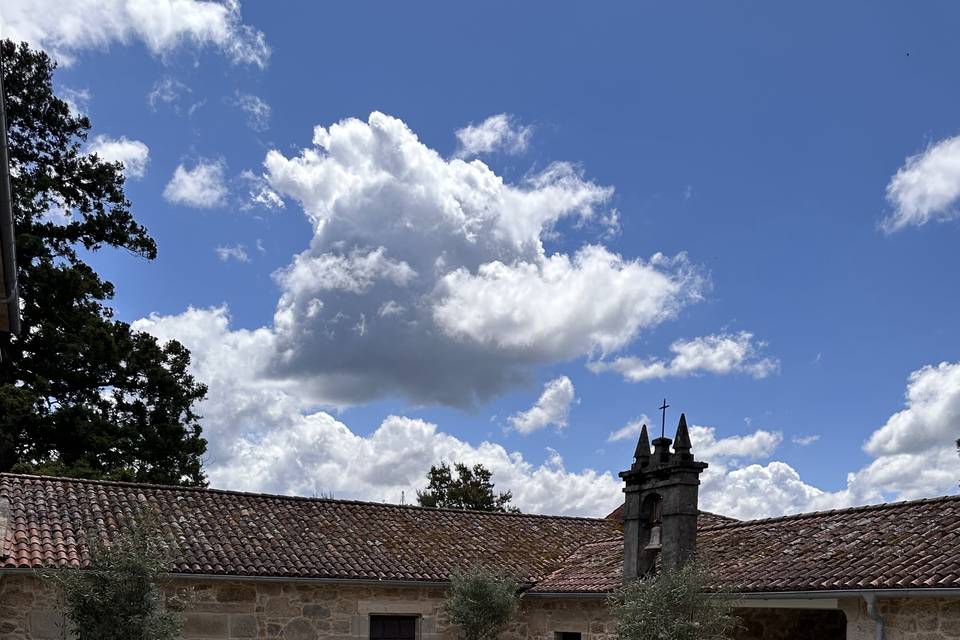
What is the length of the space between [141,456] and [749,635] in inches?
697

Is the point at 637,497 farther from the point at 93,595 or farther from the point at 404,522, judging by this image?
the point at 93,595

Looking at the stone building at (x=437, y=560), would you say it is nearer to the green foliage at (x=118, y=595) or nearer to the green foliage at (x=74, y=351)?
the green foliage at (x=118, y=595)

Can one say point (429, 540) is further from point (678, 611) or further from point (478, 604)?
point (678, 611)

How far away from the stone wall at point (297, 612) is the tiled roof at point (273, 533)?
15.5 inches

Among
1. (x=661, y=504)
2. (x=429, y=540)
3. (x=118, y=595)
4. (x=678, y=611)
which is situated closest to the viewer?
(x=118, y=595)

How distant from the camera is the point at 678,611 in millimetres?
11352

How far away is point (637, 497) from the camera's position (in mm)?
14266

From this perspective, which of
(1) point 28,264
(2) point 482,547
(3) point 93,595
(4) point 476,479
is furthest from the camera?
(4) point 476,479

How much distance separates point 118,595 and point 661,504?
25.4 ft

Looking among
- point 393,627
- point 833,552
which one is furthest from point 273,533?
point 833,552

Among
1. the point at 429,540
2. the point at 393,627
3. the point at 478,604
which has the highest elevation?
the point at 429,540

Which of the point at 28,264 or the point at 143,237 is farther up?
the point at 143,237

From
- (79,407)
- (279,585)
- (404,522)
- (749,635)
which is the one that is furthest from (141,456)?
(749,635)

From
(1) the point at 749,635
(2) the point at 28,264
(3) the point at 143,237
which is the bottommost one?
(1) the point at 749,635
